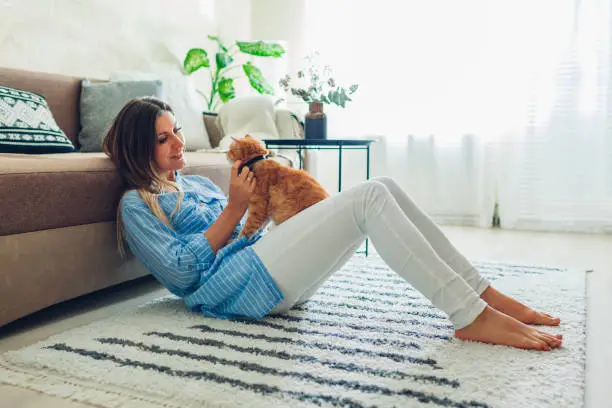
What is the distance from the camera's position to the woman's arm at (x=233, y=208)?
1.58 metres

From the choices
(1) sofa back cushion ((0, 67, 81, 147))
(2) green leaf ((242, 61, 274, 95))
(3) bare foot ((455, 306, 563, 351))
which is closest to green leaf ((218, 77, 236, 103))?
(2) green leaf ((242, 61, 274, 95))

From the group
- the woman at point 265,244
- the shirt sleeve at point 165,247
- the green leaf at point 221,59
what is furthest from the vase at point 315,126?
the green leaf at point 221,59

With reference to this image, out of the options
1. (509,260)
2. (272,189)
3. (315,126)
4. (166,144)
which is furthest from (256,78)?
(272,189)

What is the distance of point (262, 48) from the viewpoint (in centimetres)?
390

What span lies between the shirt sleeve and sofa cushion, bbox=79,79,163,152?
1030 millimetres

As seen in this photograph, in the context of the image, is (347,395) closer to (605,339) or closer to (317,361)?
(317,361)

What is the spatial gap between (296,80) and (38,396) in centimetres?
335

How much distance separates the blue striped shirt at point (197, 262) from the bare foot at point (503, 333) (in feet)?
1.70

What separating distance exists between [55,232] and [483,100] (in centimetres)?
294

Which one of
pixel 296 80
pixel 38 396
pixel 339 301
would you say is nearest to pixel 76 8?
pixel 296 80

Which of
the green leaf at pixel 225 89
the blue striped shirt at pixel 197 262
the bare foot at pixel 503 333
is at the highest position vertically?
the green leaf at pixel 225 89

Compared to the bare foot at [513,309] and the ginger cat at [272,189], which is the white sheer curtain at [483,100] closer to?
the bare foot at [513,309]

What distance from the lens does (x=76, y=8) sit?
298 centimetres

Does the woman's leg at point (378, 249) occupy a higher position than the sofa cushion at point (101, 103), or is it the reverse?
the sofa cushion at point (101, 103)
